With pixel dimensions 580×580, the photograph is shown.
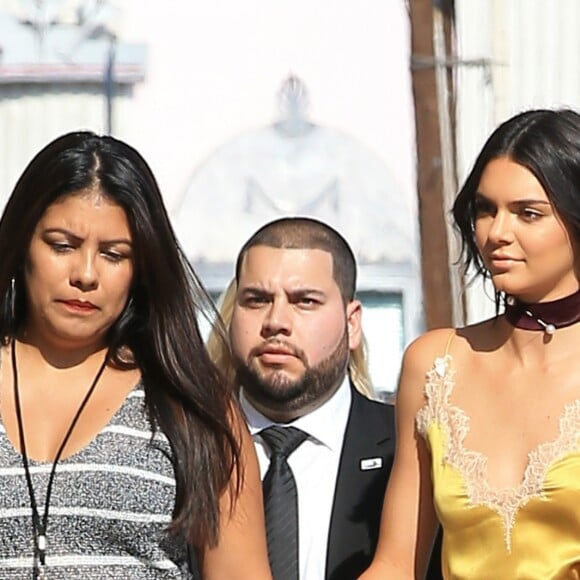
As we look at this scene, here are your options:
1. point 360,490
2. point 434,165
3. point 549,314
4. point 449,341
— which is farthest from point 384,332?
point 549,314

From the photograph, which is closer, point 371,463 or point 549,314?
point 549,314

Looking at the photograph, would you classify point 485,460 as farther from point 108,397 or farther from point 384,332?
point 384,332

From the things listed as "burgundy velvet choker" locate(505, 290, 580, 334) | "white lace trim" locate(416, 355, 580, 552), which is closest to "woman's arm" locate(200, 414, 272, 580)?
"white lace trim" locate(416, 355, 580, 552)

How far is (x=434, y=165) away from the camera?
5.45m

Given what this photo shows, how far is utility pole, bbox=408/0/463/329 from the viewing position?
545cm

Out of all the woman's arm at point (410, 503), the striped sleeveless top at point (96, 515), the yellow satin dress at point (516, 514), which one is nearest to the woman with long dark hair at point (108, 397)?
the striped sleeveless top at point (96, 515)

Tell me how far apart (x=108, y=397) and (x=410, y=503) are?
1.68 feet

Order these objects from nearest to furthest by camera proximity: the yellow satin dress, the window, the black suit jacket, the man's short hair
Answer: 1. the yellow satin dress
2. the black suit jacket
3. the man's short hair
4. the window

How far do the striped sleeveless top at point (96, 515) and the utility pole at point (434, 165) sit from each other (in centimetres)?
271

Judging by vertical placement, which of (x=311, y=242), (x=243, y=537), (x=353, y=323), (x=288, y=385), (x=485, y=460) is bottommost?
(x=243, y=537)

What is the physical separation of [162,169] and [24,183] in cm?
383

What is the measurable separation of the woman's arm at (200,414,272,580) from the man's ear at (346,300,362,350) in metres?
0.71

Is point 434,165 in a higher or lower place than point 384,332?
higher

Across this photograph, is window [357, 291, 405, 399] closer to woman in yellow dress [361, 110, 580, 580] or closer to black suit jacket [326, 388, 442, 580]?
black suit jacket [326, 388, 442, 580]
